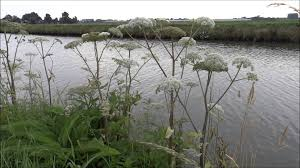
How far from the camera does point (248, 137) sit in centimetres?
929

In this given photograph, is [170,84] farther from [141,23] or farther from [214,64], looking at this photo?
[141,23]

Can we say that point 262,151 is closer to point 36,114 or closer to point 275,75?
point 36,114

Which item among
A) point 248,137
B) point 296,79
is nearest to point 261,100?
point 248,137

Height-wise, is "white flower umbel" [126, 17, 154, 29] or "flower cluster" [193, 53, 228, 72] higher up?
"white flower umbel" [126, 17, 154, 29]

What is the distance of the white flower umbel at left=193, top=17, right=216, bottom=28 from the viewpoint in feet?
12.2

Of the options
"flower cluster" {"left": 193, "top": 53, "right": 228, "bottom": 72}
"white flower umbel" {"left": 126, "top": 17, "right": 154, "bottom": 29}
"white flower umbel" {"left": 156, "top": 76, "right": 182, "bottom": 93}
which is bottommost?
"white flower umbel" {"left": 156, "top": 76, "right": 182, "bottom": 93}

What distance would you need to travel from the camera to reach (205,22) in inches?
146

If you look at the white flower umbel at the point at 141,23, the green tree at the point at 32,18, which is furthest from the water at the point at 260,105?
the green tree at the point at 32,18

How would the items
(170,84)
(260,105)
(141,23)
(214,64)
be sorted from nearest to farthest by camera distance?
(170,84) → (214,64) → (141,23) → (260,105)

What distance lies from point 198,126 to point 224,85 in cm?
502

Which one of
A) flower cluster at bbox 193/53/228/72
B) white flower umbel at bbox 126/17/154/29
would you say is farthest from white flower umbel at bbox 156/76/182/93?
white flower umbel at bbox 126/17/154/29

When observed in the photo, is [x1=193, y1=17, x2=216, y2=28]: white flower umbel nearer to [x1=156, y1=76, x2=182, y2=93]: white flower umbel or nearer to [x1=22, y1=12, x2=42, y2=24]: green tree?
[x1=156, y1=76, x2=182, y2=93]: white flower umbel

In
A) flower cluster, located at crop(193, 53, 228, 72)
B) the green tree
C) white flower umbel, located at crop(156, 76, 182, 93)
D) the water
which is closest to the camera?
white flower umbel, located at crop(156, 76, 182, 93)

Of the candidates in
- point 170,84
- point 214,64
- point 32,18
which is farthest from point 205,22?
point 32,18
